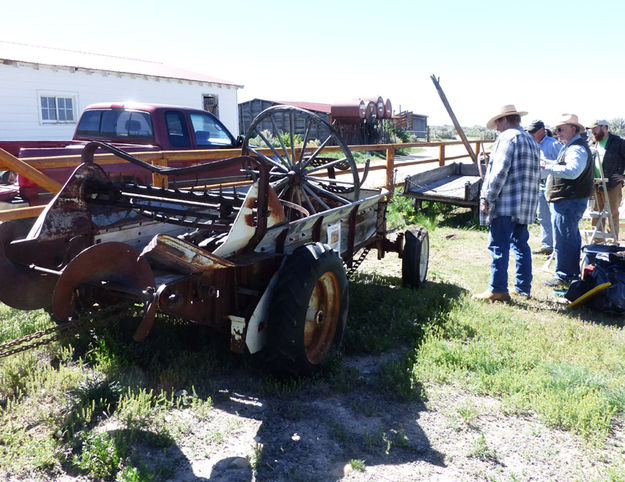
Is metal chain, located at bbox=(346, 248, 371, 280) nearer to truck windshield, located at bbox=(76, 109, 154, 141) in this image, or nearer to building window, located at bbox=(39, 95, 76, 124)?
truck windshield, located at bbox=(76, 109, 154, 141)

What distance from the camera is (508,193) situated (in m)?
5.20

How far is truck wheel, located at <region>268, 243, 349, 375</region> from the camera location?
3.20 metres

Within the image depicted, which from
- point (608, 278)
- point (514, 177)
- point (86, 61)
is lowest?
point (608, 278)

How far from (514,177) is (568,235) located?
3.99ft

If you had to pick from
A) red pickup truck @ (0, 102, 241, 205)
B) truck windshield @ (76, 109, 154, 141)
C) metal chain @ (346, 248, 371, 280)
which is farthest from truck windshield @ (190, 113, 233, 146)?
metal chain @ (346, 248, 371, 280)

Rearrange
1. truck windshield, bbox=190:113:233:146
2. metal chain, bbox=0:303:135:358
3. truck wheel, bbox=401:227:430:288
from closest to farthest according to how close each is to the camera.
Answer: metal chain, bbox=0:303:135:358, truck wheel, bbox=401:227:430:288, truck windshield, bbox=190:113:233:146

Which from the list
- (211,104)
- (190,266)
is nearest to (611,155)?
(190,266)

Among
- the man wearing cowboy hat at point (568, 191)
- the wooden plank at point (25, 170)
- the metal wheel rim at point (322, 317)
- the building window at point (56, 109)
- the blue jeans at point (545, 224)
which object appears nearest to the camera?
the metal wheel rim at point (322, 317)

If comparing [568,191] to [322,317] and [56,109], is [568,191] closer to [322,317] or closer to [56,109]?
[322,317]

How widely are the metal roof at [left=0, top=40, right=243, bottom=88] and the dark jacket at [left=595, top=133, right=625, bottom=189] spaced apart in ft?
44.3

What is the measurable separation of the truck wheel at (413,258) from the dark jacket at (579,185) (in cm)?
156

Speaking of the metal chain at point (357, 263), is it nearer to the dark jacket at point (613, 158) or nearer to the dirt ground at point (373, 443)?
the dirt ground at point (373, 443)

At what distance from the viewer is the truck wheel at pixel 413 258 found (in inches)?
215

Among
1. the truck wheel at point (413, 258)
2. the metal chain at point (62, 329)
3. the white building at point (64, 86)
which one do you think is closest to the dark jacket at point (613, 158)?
the truck wheel at point (413, 258)
